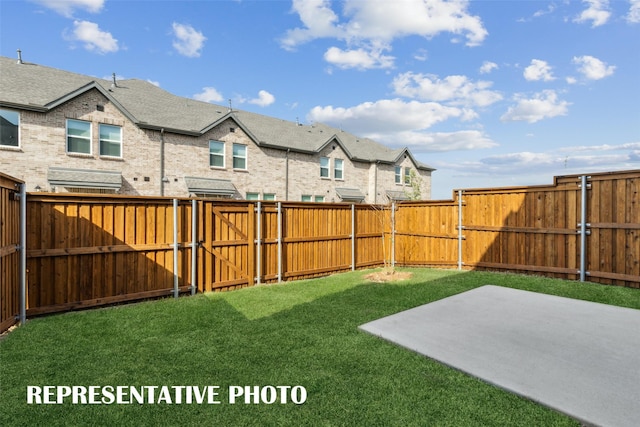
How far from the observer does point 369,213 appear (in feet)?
37.0

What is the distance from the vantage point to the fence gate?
25.5 ft

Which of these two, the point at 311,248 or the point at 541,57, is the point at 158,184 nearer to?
the point at 311,248

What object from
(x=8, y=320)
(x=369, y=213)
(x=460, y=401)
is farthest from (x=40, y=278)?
(x=369, y=213)

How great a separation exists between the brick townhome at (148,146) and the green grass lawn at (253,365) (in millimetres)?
10831

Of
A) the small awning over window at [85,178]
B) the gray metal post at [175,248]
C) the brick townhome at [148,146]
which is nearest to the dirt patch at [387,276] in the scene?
the gray metal post at [175,248]

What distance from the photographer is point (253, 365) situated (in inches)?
151

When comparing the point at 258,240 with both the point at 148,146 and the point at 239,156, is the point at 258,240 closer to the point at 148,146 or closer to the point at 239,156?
the point at 148,146

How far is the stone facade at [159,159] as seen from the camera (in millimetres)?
13148

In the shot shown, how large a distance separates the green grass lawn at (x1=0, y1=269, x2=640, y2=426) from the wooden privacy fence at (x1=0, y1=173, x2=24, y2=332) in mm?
387

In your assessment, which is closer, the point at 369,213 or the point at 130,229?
the point at 130,229

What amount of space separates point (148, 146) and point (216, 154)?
3576 millimetres

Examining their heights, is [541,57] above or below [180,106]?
below

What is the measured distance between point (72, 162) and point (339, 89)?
13.6 m

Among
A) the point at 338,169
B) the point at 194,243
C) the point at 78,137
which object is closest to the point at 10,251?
the point at 194,243
